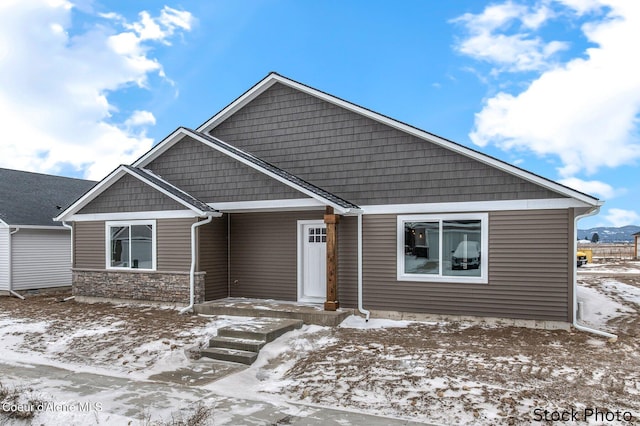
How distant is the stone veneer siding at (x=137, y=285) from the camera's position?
39.5ft

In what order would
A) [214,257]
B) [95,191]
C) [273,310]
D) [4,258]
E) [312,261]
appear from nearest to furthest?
[273,310] → [312,261] → [214,257] → [95,191] → [4,258]

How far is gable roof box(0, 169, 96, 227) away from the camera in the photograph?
1669 cm

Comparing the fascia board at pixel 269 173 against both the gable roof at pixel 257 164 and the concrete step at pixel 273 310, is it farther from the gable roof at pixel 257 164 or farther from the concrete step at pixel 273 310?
the concrete step at pixel 273 310

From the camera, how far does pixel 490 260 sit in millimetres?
10008

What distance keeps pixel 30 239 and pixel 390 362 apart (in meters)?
15.1

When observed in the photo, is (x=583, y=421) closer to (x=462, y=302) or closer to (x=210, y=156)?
(x=462, y=302)

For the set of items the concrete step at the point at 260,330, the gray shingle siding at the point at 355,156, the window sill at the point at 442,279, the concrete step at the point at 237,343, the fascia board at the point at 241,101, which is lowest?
the concrete step at the point at 237,343

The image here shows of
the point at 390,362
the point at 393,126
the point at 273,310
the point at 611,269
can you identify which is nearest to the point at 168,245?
the point at 273,310

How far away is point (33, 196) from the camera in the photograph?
18.7 metres

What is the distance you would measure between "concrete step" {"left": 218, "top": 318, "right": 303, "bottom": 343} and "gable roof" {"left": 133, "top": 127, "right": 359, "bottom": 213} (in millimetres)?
2844

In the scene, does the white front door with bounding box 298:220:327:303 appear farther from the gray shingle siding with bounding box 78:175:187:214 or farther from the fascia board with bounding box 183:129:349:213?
the gray shingle siding with bounding box 78:175:187:214

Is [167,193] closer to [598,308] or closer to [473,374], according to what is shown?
[473,374]

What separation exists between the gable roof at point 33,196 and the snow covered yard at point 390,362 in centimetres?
595

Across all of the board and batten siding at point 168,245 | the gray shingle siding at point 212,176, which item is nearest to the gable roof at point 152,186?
the gray shingle siding at point 212,176
